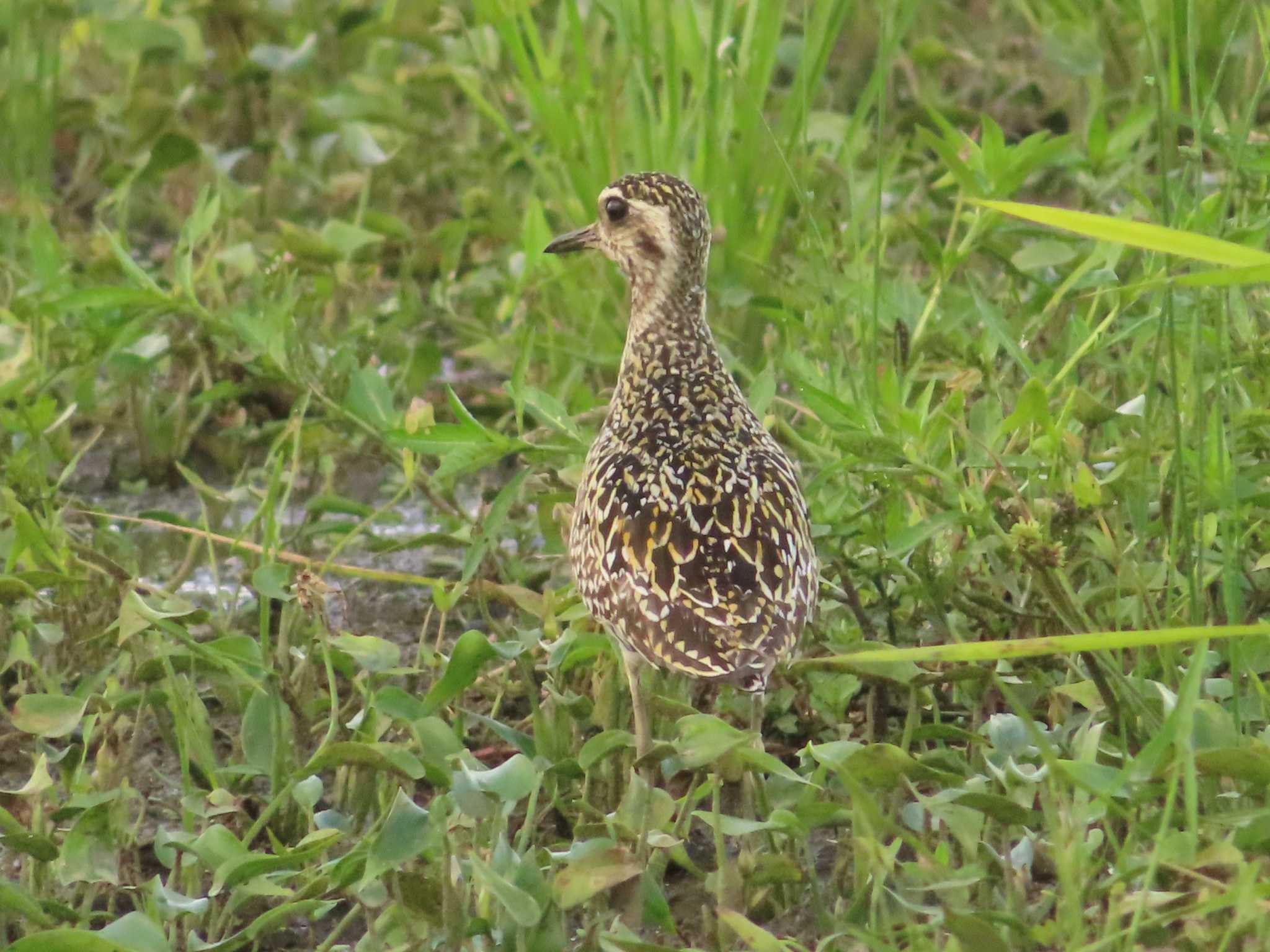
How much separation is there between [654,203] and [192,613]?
1469 mm

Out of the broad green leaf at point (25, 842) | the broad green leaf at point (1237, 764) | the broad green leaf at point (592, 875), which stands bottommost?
the broad green leaf at point (25, 842)

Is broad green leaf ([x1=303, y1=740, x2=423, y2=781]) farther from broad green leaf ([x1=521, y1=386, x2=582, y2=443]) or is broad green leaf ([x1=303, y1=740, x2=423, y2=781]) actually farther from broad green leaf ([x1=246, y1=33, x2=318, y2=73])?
broad green leaf ([x1=246, y1=33, x2=318, y2=73])

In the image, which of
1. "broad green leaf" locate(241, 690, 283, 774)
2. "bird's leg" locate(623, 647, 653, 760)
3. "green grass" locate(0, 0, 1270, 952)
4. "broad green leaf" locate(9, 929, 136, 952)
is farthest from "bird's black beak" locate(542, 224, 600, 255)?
"broad green leaf" locate(9, 929, 136, 952)

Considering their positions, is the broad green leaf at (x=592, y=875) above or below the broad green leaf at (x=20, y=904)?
above

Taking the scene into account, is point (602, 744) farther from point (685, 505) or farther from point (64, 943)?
point (64, 943)

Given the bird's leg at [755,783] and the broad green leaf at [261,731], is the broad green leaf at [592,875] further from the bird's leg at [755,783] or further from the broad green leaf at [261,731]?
the broad green leaf at [261,731]

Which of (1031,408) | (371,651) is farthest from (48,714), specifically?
(1031,408)

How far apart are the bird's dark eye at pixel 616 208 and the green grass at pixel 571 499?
0.38 meters

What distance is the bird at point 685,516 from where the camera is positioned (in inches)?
145

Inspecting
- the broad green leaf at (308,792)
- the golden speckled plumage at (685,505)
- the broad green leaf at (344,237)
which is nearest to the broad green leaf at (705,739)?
the golden speckled plumage at (685,505)

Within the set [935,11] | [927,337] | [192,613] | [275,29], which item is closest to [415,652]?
[192,613]

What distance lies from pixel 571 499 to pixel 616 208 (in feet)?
2.35

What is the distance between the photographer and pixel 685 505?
3.92 meters

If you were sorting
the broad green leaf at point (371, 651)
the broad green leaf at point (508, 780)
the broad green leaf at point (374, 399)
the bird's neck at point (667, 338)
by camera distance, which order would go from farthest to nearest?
1. the broad green leaf at point (374, 399)
2. the bird's neck at point (667, 338)
3. the broad green leaf at point (371, 651)
4. the broad green leaf at point (508, 780)
